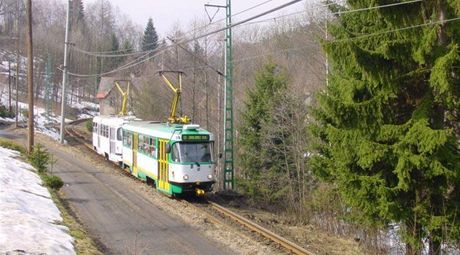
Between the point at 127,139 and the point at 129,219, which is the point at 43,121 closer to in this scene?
the point at 127,139

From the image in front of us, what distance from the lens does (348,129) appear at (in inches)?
491

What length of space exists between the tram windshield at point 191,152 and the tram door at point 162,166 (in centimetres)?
73

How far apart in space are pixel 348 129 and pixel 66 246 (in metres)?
6.67

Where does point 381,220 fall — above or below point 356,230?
above

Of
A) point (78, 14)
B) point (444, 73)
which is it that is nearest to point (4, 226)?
point (444, 73)

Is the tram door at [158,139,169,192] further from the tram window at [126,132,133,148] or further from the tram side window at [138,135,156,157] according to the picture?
the tram window at [126,132,133,148]

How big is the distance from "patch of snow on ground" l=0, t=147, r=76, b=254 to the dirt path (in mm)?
1192

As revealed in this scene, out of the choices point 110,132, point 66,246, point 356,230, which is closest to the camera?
point 66,246

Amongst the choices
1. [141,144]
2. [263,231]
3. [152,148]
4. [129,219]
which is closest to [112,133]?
[141,144]

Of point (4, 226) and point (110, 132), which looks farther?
point (110, 132)

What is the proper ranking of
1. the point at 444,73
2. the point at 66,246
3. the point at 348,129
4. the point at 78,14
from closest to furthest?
the point at 444,73 → the point at 66,246 → the point at 348,129 → the point at 78,14

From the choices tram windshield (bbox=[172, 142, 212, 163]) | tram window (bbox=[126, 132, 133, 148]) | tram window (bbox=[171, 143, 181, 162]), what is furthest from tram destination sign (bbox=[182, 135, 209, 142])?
tram window (bbox=[126, 132, 133, 148])

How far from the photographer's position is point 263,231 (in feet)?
49.7

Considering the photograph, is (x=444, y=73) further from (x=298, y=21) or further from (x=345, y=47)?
(x=298, y=21)
